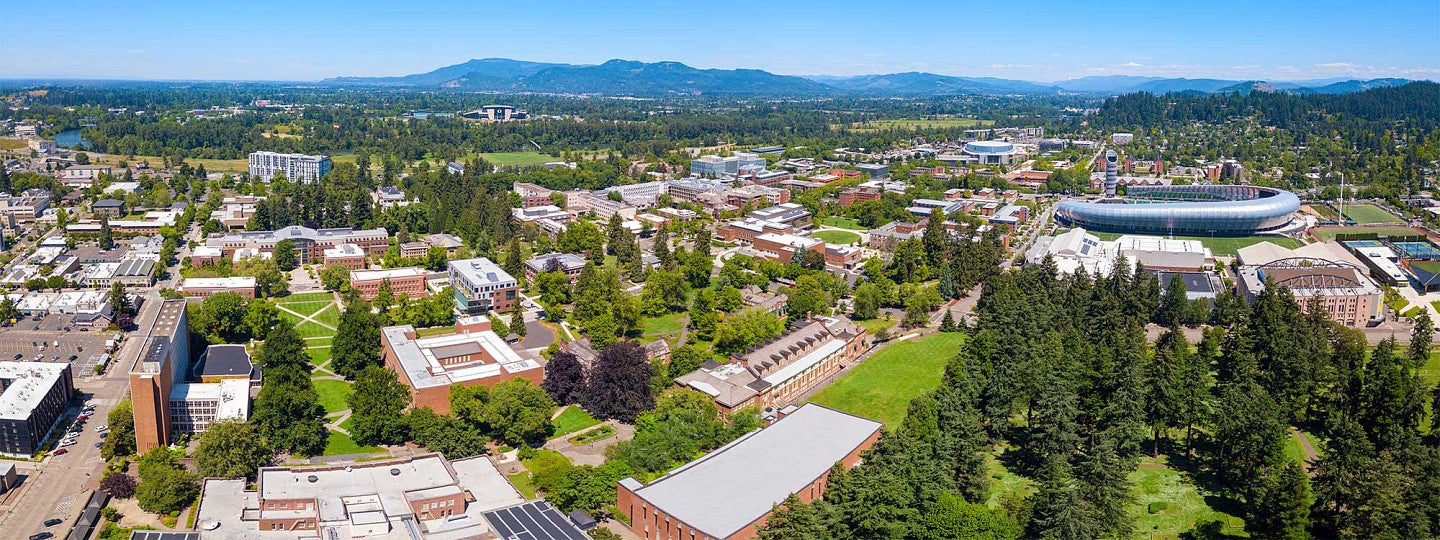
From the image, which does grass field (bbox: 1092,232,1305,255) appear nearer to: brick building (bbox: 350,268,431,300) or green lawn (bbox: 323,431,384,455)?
brick building (bbox: 350,268,431,300)

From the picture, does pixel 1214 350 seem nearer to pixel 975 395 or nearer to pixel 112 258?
pixel 975 395

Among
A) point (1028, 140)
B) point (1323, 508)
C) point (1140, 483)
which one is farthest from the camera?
point (1028, 140)

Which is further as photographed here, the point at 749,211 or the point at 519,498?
the point at 749,211

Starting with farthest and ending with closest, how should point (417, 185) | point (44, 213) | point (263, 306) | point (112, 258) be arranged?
point (417, 185), point (44, 213), point (112, 258), point (263, 306)

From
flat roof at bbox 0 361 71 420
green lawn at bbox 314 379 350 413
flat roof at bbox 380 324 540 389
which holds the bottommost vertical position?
green lawn at bbox 314 379 350 413

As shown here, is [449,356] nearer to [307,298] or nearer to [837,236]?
[307,298]

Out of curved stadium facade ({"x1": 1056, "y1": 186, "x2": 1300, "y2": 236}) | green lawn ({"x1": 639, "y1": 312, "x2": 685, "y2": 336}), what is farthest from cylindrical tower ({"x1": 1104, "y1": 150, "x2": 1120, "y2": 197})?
green lawn ({"x1": 639, "y1": 312, "x2": 685, "y2": 336})

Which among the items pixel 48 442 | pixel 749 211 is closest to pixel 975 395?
pixel 48 442
